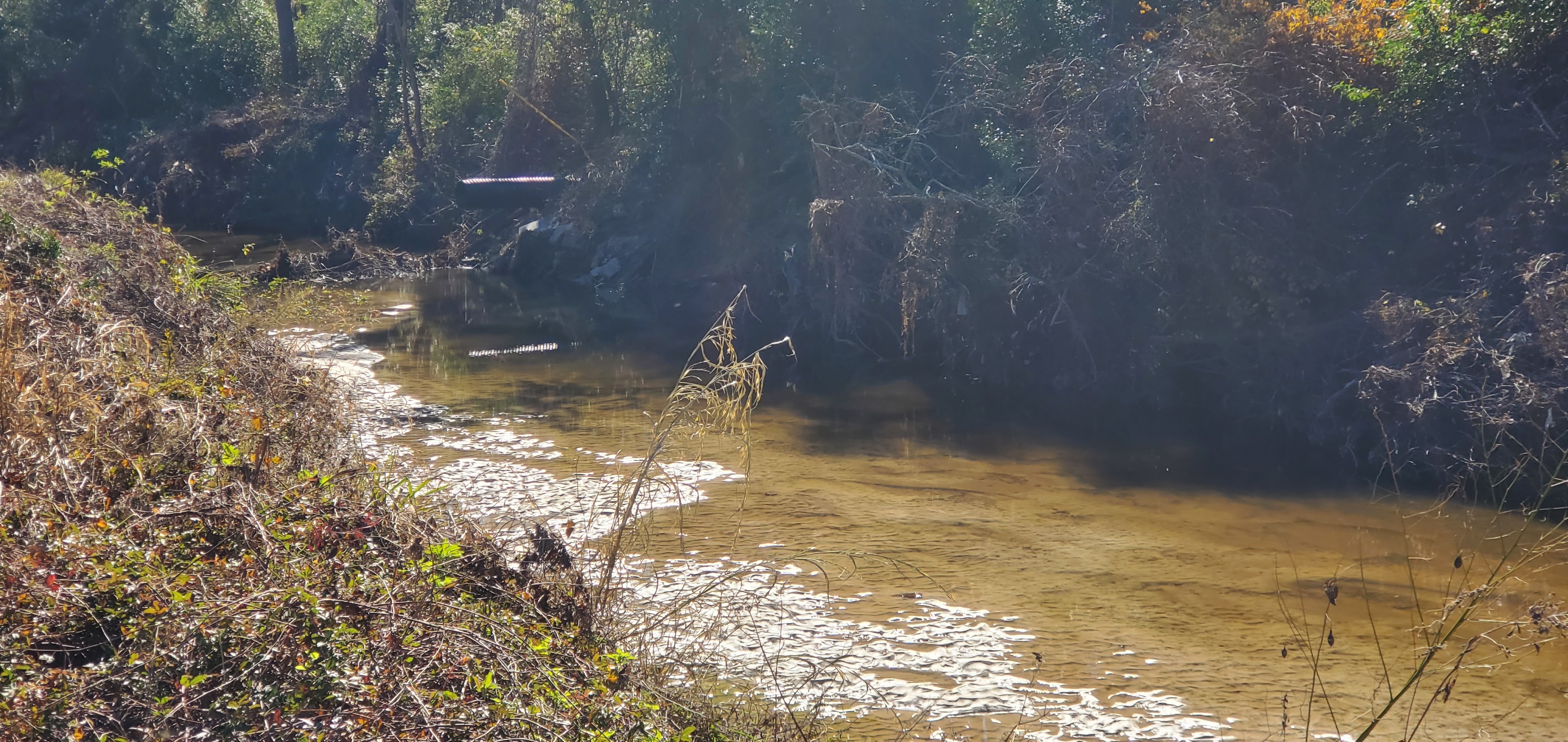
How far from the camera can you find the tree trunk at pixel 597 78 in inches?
915

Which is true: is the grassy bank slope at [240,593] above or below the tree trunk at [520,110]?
below

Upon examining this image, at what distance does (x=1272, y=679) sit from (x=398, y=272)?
18669 millimetres

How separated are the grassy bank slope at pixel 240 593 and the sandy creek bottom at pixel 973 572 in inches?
28.3

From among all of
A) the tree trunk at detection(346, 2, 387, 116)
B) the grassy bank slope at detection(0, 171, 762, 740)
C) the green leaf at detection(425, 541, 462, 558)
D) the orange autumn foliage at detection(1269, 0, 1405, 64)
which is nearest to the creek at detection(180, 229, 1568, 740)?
the grassy bank slope at detection(0, 171, 762, 740)

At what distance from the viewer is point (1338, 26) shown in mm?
11898

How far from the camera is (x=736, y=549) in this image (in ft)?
23.9

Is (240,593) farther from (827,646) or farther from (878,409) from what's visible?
(878,409)

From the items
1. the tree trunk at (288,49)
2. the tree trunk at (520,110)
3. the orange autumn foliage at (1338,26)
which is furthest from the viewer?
the tree trunk at (288,49)

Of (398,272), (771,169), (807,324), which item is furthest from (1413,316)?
(398,272)

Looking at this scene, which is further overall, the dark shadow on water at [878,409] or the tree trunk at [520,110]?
the tree trunk at [520,110]

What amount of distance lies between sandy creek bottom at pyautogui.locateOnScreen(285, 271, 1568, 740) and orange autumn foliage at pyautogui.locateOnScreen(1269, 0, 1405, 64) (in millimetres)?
5360

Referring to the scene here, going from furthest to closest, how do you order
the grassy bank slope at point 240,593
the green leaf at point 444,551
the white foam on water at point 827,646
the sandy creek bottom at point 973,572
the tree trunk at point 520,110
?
the tree trunk at point 520,110
the sandy creek bottom at point 973,572
the white foam on water at point 827,646
the green leaf at point 444,551
the grassy bank slope at point 240,593

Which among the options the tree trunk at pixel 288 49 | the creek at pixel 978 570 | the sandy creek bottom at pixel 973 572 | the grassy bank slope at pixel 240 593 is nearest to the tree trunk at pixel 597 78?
the tree trunk at pixel 288 49

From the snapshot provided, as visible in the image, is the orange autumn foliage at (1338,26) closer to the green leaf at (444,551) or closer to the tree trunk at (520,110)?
the green leaf at (444,551)
